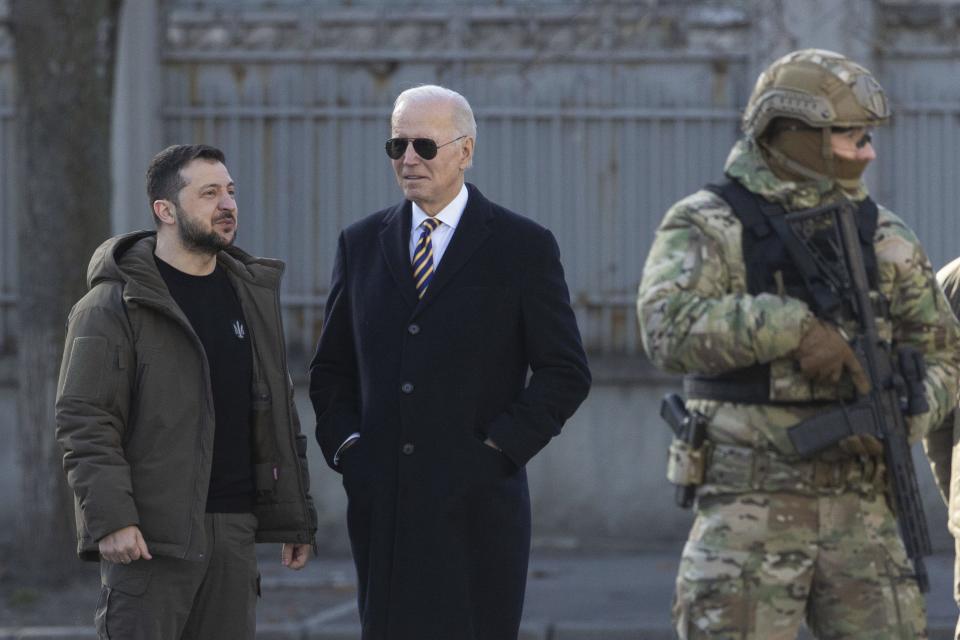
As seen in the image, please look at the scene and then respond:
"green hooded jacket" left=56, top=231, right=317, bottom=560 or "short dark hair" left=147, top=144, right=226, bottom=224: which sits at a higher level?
"short dark hair" left=147, top=144, right=226, bottom=224

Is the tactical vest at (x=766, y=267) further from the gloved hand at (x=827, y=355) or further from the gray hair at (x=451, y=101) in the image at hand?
the gray hair at (x=451, y=101)

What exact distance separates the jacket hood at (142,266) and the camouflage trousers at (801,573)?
56.9 inches

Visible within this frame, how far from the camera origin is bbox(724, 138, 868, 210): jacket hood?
461 cm

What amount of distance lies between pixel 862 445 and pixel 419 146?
1.39m

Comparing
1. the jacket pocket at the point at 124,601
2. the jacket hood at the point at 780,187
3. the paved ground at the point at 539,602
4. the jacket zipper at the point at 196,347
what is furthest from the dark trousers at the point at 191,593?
the paved ground at the point at 539,602

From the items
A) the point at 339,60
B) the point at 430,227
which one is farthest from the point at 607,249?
the point at 430,227

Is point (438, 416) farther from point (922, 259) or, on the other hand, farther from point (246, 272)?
point (922, 259)

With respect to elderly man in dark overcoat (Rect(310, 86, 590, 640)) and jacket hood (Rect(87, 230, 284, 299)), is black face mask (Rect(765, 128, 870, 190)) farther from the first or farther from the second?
jacket hood (Rect(87, 230, 284, 299))

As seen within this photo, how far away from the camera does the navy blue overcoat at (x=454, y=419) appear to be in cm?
464

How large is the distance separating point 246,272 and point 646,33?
5831 mm

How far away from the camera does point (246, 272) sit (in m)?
4.89

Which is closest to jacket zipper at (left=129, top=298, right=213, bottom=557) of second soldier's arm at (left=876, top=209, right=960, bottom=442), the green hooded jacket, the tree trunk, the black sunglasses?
the green hooded jacket

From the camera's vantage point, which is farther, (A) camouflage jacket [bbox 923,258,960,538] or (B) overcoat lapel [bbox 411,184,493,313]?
(A) camouflage jacket [bbox 923,258,960,538]

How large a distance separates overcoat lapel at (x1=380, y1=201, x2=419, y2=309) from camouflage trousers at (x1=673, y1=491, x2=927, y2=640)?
3.38ft
